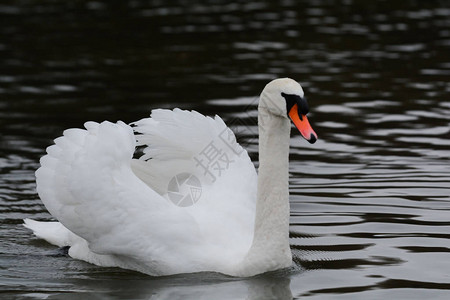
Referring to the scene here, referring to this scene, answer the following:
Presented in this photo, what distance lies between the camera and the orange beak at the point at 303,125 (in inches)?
278

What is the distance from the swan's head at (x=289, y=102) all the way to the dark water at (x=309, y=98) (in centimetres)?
127

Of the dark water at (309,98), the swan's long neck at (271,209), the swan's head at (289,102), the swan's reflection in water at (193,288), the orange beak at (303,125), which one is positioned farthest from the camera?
the dark water at (309,98)

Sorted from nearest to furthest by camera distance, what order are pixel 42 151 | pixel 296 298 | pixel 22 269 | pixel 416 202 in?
pixel 296 298 → pixel 22 269 → pixel 416 202 → pixel 42 151

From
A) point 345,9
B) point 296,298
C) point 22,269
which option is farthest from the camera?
point 345,9

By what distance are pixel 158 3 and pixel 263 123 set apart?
52.5 ft

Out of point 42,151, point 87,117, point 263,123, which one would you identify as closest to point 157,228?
point 263,123

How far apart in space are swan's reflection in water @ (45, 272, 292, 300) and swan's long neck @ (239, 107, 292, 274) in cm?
14

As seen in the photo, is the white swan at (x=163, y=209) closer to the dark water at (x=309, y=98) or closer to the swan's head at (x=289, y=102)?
the swan's head at (x=289, y=102)

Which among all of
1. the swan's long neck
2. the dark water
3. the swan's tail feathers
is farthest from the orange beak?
the swan's tail feathers

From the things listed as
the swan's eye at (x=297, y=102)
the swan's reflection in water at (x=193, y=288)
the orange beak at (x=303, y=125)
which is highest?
the swan's eye at (x=297, y=102)

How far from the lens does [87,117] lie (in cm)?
1391

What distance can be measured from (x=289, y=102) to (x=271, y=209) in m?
0.89

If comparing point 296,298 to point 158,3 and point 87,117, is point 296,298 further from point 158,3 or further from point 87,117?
point 158,3

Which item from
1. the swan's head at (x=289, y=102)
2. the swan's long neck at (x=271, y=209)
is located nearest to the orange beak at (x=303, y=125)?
the swan's head at (x=289, y=102)
